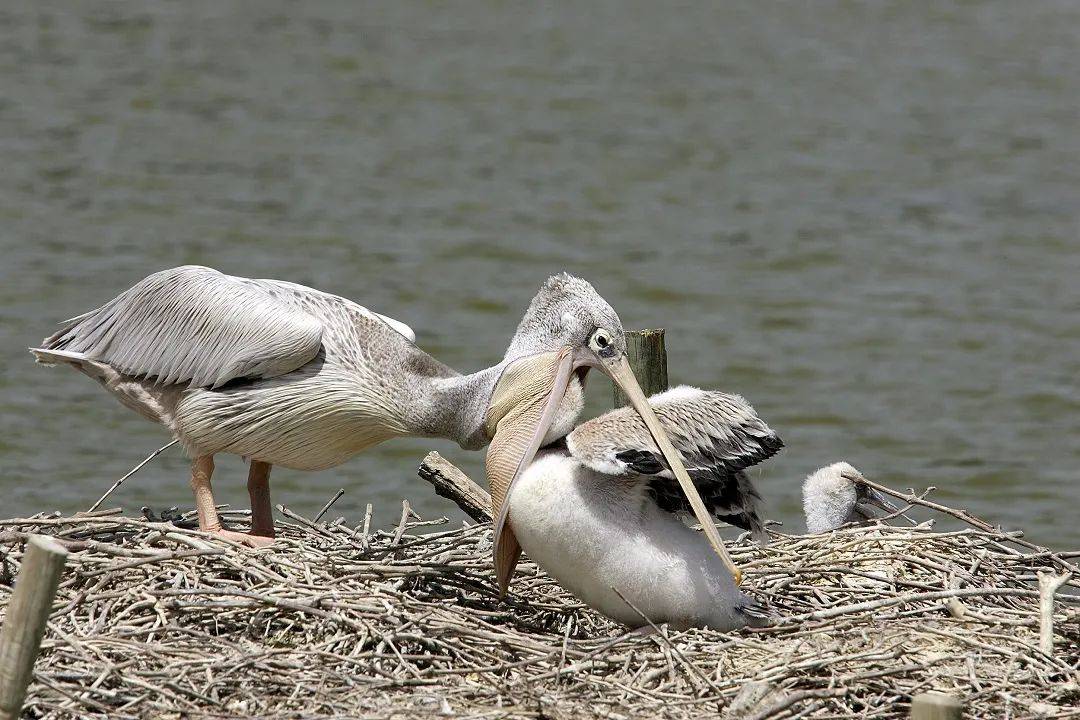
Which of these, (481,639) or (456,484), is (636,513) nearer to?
(481,639)

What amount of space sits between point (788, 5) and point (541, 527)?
19.3 m

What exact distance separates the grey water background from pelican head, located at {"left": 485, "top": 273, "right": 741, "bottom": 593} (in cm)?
399

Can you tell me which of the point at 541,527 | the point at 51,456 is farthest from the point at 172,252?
the point at 541,527

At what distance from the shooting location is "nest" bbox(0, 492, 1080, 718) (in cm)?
453

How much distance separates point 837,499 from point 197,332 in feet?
8.77

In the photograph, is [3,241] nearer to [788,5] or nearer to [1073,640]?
[1073,640]

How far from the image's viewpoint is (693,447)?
205 inches

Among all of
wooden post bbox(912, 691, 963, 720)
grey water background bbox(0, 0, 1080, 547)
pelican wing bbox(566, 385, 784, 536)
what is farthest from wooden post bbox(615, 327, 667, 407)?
grey water background bbox(0, 0, 1080, 547)

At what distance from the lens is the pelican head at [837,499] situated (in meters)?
6.83

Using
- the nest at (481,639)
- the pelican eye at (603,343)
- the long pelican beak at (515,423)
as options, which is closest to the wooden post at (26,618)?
the nest at (481,639)

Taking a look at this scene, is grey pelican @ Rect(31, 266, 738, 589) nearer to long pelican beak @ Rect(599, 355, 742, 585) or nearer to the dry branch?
long pelican beak @ Rect(599, 355, 742, 585)

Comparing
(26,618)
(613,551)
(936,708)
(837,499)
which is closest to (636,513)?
(613,551)

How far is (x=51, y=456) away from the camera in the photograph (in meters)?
10.2

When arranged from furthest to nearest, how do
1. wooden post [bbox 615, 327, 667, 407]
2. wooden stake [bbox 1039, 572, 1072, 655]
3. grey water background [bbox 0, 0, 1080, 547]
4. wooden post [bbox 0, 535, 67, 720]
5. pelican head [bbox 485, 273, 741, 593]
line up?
grey water background [bbox 0, 0, 1080, 547], wooden post [bbox 615, 327, 667, 407], pelican head [bbox 485, 273, 741, 593], wooden stake [bbox 1039, 572, 1072, 655], wooden post [bbox 0, 535, 67, 720]
